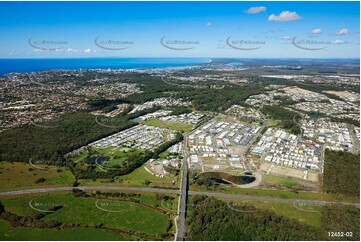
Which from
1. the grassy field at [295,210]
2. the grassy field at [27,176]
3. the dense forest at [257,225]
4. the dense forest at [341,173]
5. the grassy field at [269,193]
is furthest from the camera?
the grassy field at [27,176]

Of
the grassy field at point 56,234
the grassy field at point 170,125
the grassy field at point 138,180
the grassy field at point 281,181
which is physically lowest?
the grassy field at point 56,234

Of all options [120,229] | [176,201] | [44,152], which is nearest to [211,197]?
[176,201]

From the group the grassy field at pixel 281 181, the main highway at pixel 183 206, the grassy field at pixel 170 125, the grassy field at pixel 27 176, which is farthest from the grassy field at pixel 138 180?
the grassy field at pixel 170 125

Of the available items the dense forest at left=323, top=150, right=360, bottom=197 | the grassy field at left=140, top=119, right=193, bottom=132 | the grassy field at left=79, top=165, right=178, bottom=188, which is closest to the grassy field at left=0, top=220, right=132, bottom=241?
the grassy field at left=79, top=165, right=178, bottom=188

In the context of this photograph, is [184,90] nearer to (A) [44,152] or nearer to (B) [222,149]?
(B) [222,149]

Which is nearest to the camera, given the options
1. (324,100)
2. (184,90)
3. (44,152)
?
(44,152)

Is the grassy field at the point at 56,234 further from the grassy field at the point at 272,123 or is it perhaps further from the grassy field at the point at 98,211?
the grassy field at the point at 272,123

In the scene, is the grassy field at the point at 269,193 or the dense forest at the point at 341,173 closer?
the grassy field at the point at 269,193
